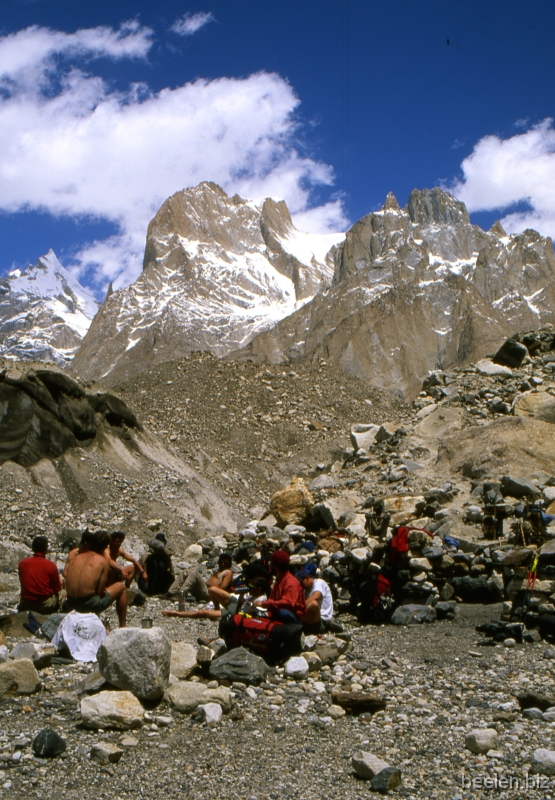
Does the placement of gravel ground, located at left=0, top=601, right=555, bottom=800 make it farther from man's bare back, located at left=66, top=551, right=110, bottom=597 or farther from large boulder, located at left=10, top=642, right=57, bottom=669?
man's bare back, located at left=66, top=551, right=110, bottom=597

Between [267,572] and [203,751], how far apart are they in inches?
150

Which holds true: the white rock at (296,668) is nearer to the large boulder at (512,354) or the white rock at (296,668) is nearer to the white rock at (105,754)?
the white rock at (105,754)

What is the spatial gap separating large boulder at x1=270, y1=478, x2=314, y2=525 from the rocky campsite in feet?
0.13

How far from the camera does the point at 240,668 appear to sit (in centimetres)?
563

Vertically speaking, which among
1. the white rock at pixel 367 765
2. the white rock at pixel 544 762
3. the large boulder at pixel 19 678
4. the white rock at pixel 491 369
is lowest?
the white rock at pixel 544 762

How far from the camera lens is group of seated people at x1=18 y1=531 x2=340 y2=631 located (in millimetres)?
6629

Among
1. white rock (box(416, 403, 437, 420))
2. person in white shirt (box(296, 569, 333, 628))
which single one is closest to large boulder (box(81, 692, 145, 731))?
person in white shirt (box(296, 569, 333, 628))

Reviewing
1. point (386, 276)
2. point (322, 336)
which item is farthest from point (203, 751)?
point (386, 276)

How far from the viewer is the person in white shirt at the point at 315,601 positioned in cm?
732

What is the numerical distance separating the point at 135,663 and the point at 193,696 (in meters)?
0.48

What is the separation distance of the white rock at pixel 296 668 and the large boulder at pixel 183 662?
2.55 ft

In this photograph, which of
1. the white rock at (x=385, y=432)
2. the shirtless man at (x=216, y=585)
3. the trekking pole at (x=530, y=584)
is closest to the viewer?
the trekking pole at (x=530, y=584)

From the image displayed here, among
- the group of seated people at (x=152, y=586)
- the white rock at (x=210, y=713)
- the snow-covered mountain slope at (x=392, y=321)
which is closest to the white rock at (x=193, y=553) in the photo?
the group of seated people at (x=152, y=586)

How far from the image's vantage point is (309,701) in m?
5.26
